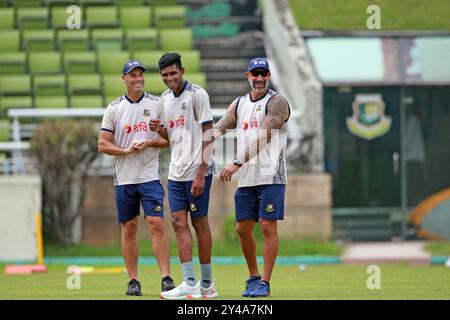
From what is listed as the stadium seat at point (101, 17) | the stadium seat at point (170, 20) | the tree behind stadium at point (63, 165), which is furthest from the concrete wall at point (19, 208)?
the stadium seat at point (170, 20)

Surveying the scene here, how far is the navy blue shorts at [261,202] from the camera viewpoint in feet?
41.8

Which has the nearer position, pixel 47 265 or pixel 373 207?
pixel 47 265

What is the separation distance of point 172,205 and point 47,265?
8375mm

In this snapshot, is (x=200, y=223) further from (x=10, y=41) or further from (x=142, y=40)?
(x=10, y=41)

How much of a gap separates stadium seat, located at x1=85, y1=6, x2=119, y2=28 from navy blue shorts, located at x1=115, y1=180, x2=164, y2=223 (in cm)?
1383

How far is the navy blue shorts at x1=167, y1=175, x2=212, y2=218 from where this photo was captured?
1284 centimetres

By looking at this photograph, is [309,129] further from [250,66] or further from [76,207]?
[250,66]

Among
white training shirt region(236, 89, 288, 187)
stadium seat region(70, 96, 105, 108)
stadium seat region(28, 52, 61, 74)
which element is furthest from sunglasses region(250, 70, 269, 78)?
stadium seat region(28, 52, 61, 74)

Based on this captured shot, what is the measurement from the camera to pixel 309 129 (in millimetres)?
24438

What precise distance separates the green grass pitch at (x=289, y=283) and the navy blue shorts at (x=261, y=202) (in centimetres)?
80
